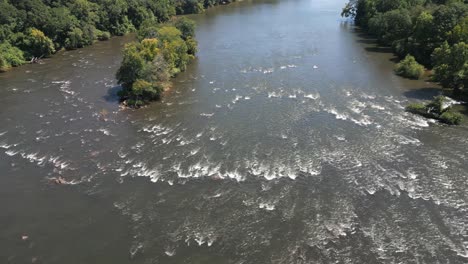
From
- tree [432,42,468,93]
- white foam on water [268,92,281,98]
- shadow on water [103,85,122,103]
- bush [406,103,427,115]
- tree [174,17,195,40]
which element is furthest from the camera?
tree [174,17,195,40]

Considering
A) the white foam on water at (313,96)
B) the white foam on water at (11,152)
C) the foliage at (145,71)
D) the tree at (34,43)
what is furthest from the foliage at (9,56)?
the white foam on water at (313,96)

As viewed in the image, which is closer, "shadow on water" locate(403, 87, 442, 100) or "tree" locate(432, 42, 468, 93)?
"tree" locate(432, 42, 468, 93)

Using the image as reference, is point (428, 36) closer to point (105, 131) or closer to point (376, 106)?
point (376, 106)

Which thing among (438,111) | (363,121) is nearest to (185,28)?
(363,121)

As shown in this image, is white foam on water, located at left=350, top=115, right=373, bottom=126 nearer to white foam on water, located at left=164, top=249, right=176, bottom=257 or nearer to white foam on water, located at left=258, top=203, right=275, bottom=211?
white foam on water, located at left=258, top=203, right=275, bottom=211

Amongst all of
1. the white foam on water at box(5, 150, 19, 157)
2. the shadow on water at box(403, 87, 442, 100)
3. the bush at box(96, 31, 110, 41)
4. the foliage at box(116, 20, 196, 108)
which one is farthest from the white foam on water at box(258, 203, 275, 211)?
the bush at box(96, 31, 110, 41)

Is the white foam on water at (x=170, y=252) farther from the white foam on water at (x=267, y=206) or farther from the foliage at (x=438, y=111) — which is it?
the foliage at (x=438, y=111)
